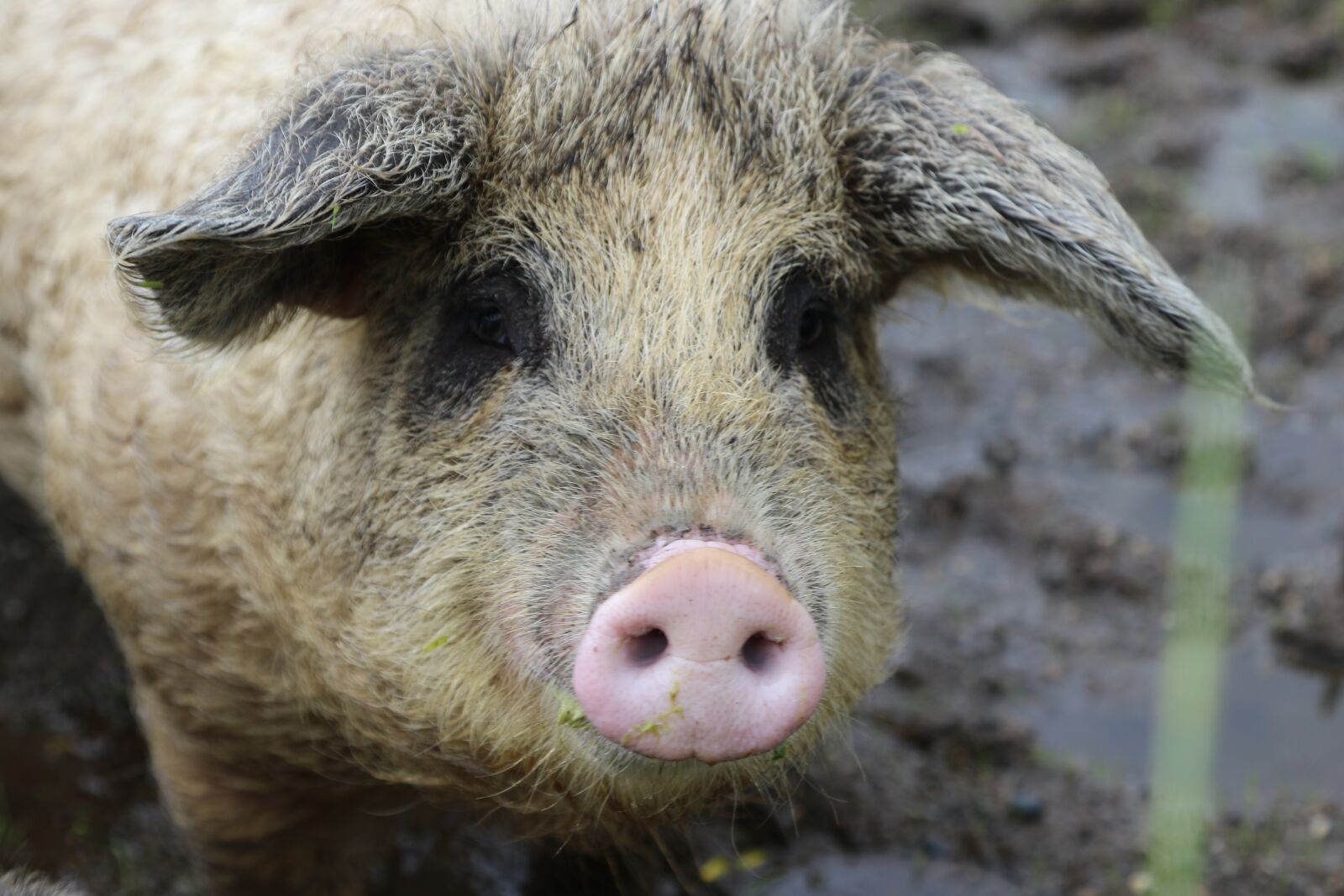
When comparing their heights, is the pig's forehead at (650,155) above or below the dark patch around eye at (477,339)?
above

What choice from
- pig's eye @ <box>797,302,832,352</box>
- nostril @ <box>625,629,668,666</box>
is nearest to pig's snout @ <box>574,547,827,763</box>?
nostril @ <box>625,629,668,666</box>

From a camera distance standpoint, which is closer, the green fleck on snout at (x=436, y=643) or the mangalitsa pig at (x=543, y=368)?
the mangalitsa pig at (x=543, y=368)

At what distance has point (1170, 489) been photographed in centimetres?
614

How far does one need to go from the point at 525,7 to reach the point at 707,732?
1.66 metres

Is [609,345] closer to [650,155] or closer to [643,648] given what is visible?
[650,155]

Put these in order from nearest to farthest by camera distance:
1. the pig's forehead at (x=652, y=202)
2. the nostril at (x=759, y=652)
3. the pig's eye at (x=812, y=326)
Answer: the nostril at (x=759, y=652) → the pig's forehead at (x=652, y=202) → the pig's eye at (x=812, y=326)

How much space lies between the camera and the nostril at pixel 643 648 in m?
2.54

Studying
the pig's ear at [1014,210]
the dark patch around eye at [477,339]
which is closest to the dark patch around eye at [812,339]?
the pig's ear at [1014,210]

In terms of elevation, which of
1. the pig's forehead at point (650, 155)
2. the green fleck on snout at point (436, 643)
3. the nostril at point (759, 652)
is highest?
the pig's forehead at point (650, 155)

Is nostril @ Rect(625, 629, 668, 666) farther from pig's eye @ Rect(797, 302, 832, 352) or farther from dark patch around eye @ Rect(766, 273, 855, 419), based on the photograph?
pig's eye @ Rect(797, 302, 832, 352)

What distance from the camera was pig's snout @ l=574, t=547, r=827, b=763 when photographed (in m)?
2.48

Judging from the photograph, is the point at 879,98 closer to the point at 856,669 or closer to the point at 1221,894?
the point at 856,669

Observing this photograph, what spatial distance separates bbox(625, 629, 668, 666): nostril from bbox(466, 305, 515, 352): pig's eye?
830 millimetres

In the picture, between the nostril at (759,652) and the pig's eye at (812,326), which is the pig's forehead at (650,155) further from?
the nostril at (759,652)
